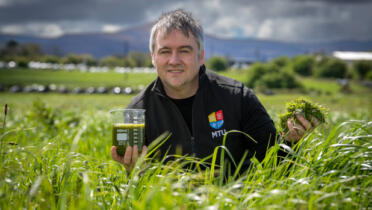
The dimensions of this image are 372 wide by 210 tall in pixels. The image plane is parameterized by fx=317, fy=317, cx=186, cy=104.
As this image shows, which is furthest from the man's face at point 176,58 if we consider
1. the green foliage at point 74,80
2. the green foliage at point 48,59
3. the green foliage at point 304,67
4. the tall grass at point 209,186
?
the green foliage at point 48,59

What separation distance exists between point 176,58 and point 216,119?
73 cm

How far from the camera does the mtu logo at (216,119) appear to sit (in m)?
3.18

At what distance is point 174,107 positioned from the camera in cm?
319

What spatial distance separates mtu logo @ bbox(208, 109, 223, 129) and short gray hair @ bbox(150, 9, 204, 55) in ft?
2.24

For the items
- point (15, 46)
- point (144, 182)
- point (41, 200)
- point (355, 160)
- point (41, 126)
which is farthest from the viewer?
point (15, 46)

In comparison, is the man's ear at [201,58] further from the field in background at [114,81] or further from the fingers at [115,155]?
the field in background at [114,81]

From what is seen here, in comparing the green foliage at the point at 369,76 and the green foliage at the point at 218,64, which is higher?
the green foliage at the point at 218,64

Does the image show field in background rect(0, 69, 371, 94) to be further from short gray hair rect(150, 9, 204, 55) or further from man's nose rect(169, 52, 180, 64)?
man's nose rect(169, 52, 180, 64)

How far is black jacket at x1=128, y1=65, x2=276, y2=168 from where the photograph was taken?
3.13 meters

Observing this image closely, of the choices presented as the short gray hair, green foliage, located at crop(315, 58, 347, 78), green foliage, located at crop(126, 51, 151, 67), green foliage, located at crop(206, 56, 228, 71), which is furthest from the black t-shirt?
green foliage, located at crop(126, 51, 151, 67)

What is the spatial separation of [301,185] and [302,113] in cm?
95

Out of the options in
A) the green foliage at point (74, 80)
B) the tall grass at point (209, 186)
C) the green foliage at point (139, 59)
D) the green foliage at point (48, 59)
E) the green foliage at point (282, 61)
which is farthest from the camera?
the green foliage at point (139, 59)

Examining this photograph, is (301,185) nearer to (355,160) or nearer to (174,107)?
(355,160)

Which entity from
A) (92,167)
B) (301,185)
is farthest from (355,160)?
(92,167)
